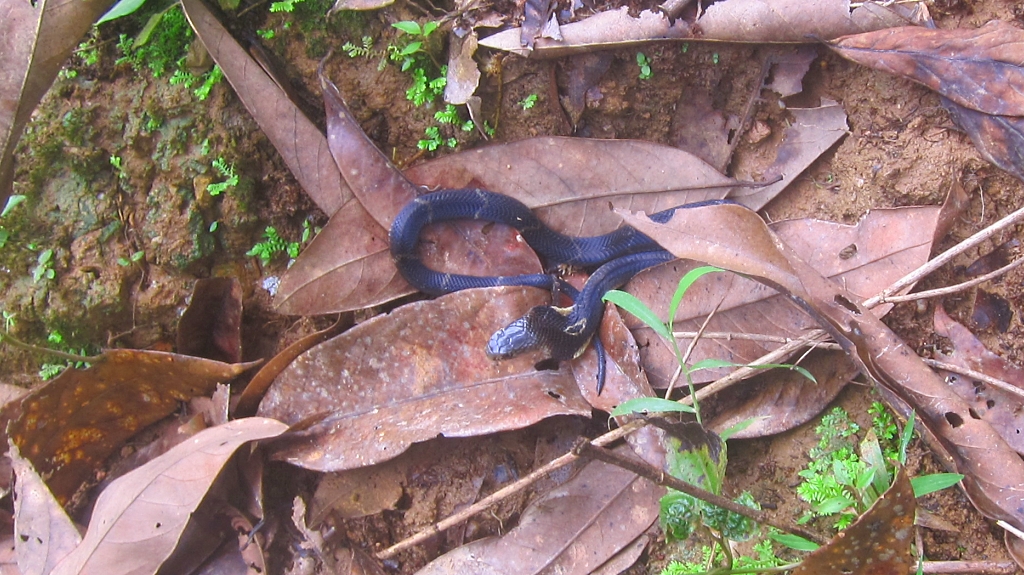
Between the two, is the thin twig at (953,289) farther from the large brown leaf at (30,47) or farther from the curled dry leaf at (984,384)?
the large brown leaf at (30,47)

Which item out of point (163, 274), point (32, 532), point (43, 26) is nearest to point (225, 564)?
point (32, 532)

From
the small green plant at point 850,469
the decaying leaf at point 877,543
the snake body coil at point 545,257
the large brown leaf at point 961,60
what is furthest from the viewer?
the snake body coil at point 545,257

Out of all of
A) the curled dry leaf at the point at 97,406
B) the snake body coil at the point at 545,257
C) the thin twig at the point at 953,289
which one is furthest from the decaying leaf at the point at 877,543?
the curled dry leaf at the point at 97,406

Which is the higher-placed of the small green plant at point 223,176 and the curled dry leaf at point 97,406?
the small green plant at point 223,176

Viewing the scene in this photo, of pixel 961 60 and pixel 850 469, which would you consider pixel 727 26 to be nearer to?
pixel 961 60

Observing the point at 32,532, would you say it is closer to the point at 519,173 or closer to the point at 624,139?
the point at 519,173

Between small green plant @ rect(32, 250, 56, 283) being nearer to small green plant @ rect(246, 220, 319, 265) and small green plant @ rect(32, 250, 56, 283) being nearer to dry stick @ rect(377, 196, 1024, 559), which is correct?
small green plant @ rect(246, 220, 319, 265)

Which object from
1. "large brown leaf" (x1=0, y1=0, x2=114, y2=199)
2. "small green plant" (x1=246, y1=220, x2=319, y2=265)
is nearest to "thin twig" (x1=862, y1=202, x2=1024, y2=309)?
"small green plant" (x1=246, y1=220, x2=319, y2=265)

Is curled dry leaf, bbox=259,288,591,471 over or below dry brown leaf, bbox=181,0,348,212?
below
